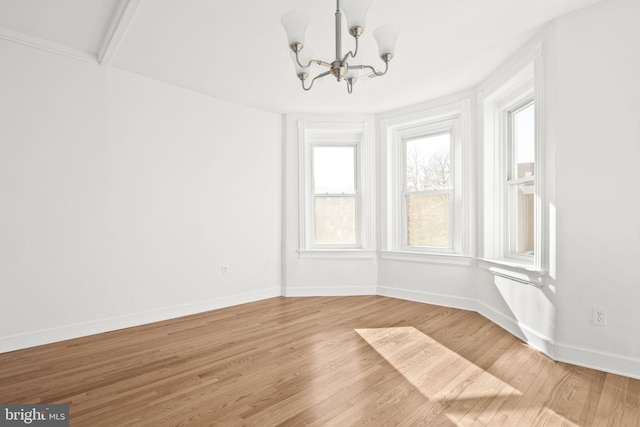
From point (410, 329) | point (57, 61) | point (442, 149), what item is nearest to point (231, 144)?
point (57, 61)

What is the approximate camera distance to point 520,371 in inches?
97.3

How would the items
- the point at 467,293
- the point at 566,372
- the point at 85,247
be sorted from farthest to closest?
1. the point at 467,293
2. the point at 85,247
3. the point at 566,372

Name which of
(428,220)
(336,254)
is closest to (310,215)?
(336,254)

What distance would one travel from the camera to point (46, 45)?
3043 millimetres

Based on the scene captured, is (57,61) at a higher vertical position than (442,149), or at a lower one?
higher

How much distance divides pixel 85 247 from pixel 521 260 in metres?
4.19

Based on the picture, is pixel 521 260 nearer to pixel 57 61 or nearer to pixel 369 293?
pixel 369 293

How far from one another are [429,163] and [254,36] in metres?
2.73

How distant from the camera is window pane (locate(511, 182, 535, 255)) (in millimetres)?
3430

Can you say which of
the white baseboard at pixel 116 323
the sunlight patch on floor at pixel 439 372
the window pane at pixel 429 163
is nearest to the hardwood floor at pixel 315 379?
the sunlight patch on floor at pixel 439 372

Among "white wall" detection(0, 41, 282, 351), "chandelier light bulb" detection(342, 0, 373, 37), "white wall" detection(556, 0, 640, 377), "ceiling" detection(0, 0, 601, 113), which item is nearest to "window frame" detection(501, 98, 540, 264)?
"ceiling" detection(0, 0, 601, 113)

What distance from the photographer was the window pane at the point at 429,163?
177 inches

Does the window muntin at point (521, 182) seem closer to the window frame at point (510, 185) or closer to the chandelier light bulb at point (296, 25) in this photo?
the window frame at point (510, 185)

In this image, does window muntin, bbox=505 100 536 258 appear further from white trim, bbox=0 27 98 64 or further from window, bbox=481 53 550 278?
white trim, bbox=0 27 98 64
